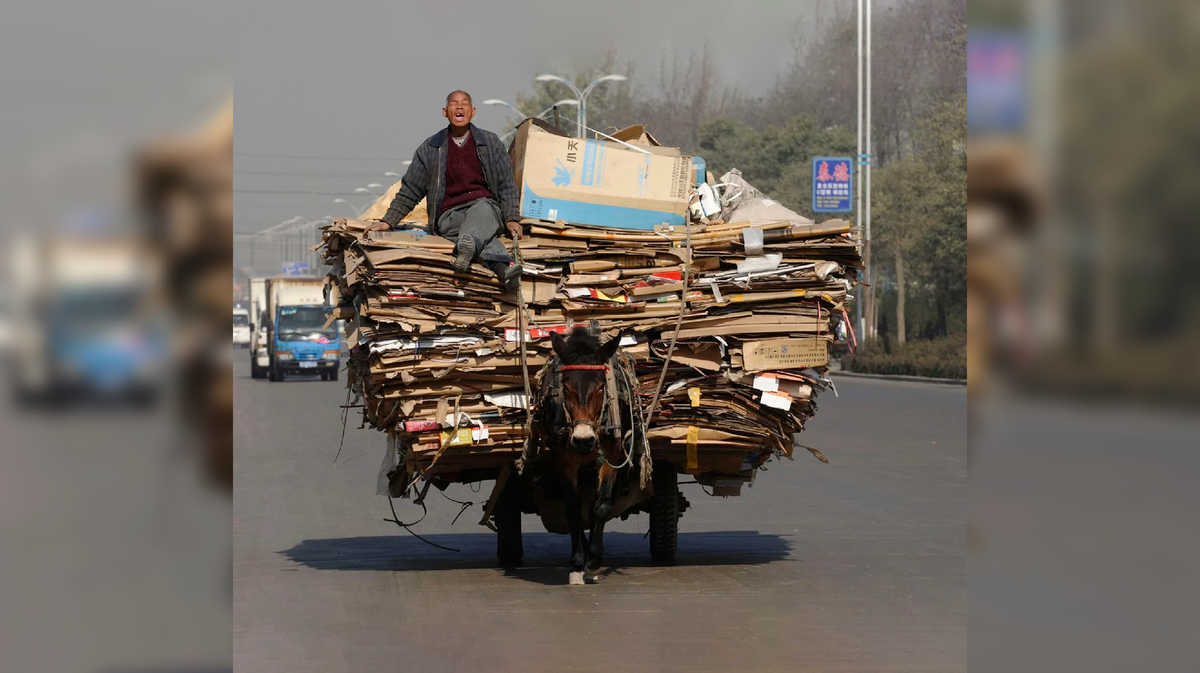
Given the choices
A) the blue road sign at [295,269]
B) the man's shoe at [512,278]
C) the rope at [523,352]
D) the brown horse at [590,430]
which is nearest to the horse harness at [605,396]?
the brown horse at [590,430]

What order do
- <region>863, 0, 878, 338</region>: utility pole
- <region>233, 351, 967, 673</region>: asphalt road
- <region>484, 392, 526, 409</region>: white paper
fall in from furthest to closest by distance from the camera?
<region>863, 0, 878, 338</region>: utility pole → <region>484, 392, 526, 409</region>: white paper → <region>233, 351, 967, 673</region>: asphalt road

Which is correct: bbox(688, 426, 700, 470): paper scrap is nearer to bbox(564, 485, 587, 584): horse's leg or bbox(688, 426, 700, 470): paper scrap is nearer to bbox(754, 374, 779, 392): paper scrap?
bbox(754, 374, 779, 392): paper scrap

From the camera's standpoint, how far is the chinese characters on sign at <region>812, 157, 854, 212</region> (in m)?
50.8

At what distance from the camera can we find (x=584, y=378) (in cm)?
989

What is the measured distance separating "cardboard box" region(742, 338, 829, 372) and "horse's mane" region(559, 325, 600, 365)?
122 centimetres

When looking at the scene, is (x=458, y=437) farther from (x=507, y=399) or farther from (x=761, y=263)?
(x=761, y=263)

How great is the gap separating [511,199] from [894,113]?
190 ft

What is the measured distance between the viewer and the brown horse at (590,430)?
987 cm

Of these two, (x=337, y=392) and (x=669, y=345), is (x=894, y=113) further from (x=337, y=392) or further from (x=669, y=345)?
(x=669, y=345)

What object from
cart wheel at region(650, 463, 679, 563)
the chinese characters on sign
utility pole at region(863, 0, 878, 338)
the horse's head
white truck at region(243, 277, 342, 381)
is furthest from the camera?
the chinese characters on sign
